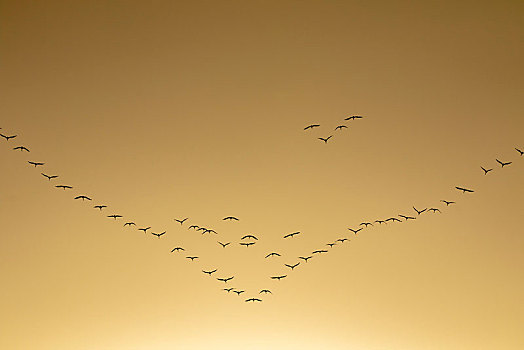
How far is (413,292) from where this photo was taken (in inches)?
261

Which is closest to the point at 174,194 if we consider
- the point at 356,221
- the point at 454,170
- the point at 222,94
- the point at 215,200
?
the point at 215,200

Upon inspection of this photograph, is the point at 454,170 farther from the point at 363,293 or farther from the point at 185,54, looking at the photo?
the point at 185,54

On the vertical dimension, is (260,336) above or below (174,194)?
below

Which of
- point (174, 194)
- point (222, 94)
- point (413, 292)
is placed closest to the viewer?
point (222, 94)

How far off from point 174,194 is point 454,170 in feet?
7.52

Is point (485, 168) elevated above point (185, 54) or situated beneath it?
situated beneath

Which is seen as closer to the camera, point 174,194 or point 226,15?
point 226,15

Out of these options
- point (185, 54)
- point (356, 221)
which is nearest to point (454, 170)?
point (356, 221)

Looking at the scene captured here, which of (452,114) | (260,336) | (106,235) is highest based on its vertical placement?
(452,114)

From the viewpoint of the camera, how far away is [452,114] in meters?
5.70

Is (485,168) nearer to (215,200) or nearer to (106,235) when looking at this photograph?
(215,200)

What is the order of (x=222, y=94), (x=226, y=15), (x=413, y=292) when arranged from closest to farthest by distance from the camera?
(x=226, y=15) → (x=222, y=94) → (x=413, y=292)

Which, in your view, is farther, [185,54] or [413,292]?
[413,292]

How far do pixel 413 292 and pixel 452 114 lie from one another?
1793 mm
